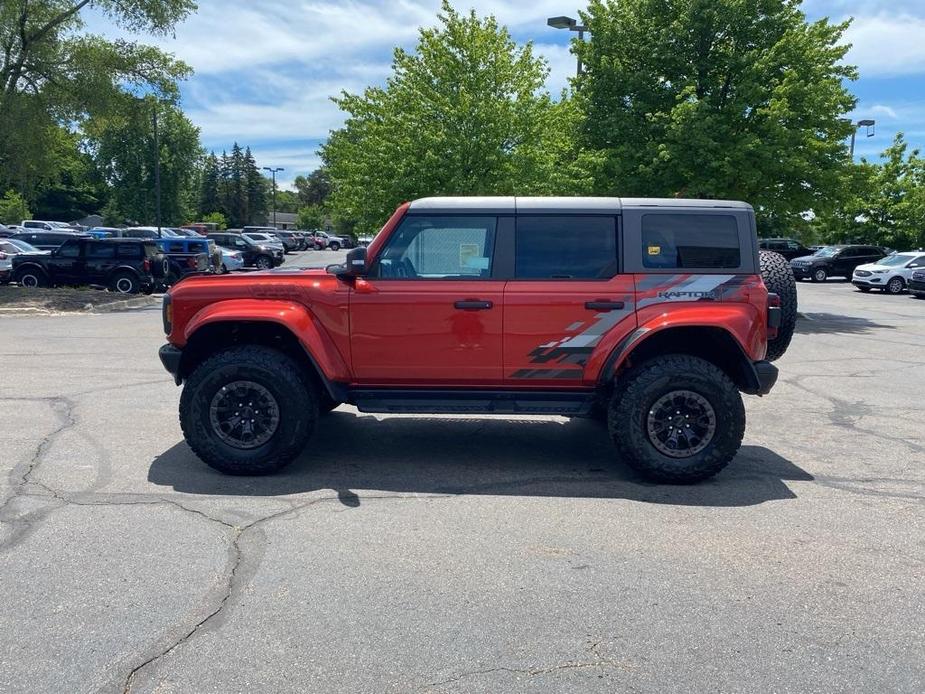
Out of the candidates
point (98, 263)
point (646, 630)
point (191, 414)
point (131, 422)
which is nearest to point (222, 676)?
point (646, 630)

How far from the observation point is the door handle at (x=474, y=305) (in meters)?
5.29

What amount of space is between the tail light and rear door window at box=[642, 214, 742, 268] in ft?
1.31

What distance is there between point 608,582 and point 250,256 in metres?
31.2

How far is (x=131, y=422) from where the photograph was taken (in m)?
6.94

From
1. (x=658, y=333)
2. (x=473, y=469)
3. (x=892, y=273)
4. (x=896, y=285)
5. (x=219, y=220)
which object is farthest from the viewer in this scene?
(x=219, y=220)

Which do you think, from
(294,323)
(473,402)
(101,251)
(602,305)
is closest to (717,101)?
(602,305)

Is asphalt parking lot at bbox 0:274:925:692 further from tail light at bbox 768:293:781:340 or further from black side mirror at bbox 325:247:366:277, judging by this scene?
black side mirror at bbox 325:247:366:277

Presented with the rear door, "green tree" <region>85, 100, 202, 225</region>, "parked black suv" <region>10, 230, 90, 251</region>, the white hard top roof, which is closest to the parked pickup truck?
"parked black suv" <region>10, 230, 90, 251</region>

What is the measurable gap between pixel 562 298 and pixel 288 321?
6.37 feet

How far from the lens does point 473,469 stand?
5.70m

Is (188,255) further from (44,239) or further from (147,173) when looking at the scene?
(147,173)

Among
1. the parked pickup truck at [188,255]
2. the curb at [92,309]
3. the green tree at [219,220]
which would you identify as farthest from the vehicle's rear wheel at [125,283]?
the green tree at [219,220]

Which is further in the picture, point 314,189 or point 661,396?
point 314,189

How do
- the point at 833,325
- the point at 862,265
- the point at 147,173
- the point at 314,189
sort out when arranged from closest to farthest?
the point at 833,325 → the point at 862,265 → the point at 147,173 → the point at 314,189
